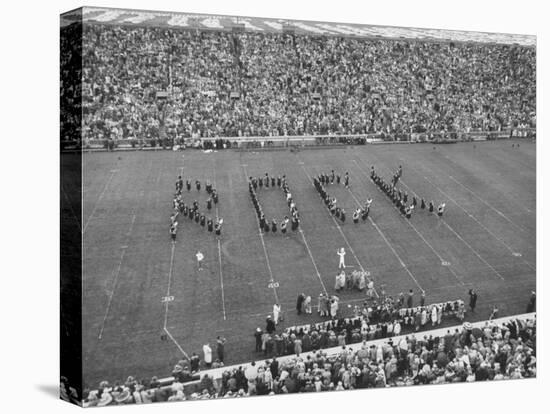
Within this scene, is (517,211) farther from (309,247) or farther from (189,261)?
(189,261)

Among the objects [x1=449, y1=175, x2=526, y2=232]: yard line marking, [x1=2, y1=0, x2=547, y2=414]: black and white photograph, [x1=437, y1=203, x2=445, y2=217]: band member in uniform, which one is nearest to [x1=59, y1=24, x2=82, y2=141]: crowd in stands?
[x1=2, y1=0, x2=547, y2=414]: black and white photograph

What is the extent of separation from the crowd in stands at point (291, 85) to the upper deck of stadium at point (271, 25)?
0.15 metres

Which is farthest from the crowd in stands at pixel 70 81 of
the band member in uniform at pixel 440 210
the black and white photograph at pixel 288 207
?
the band member in uniform at pixel 440 210

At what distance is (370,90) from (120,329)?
27.7 ft

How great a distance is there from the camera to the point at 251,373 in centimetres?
1571

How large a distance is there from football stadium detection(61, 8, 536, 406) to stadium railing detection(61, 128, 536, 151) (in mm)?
50

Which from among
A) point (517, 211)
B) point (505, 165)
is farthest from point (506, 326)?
point (505, 165)

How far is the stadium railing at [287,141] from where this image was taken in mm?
15384

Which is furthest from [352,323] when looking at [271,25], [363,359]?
[271,25]

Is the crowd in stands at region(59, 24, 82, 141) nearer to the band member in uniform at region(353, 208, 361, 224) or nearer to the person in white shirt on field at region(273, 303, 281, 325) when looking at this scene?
the person in white shirt on field at region(273, 303, 281, 325)

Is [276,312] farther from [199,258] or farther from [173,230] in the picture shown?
[173,230]

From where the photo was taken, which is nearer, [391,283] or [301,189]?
[391,283]

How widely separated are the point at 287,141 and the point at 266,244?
2604 millimetres

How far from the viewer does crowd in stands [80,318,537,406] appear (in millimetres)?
15102
